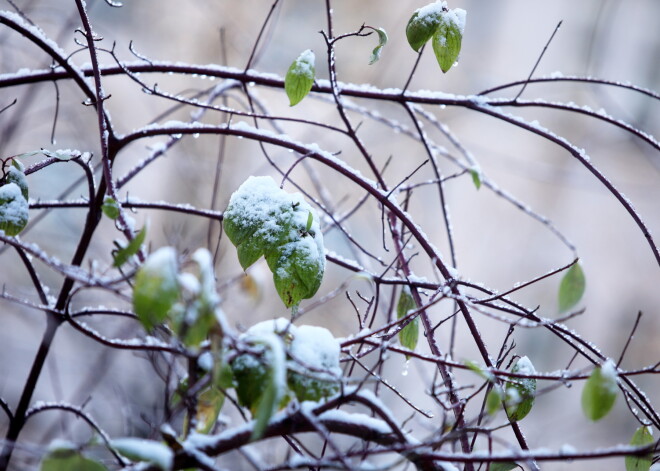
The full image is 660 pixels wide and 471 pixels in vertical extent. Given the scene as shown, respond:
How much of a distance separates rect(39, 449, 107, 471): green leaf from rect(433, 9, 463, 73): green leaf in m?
0.42

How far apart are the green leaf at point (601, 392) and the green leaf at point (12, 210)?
0.46 m

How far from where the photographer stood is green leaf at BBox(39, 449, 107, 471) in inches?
13.0

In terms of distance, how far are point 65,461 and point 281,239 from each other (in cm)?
22

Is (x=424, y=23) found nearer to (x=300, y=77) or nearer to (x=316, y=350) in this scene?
(x=300, y=77)

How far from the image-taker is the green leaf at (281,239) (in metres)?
0.46

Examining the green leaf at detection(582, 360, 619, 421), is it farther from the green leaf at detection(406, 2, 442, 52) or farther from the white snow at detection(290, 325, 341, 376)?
the green leaf at detection(406, 2, 442, 52)

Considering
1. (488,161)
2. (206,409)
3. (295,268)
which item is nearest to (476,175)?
(295,268)

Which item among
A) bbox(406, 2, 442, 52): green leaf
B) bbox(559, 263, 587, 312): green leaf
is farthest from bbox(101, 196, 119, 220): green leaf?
bbox(559, 263, 587, 312): green leaf

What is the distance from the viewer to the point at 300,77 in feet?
1.63

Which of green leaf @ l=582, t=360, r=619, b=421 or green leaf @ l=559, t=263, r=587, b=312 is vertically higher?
green leaf @ l=559, t=263, r=587, b=312

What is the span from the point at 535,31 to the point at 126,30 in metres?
2.26

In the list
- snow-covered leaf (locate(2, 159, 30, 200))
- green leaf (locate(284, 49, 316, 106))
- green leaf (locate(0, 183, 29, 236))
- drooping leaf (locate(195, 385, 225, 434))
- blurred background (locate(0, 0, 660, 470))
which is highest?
blurred background (locate(0, 0, 660, 470))

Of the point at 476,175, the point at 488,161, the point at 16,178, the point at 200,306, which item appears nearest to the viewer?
the point at 200,306

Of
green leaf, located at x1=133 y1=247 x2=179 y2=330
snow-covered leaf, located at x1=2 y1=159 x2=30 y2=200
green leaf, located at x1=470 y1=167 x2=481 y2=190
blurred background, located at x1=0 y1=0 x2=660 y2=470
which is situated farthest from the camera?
blurred background, located at x1=0 y1=0 x2=660 y2=470
